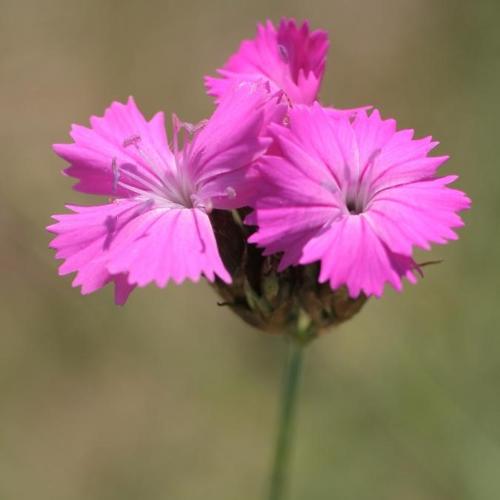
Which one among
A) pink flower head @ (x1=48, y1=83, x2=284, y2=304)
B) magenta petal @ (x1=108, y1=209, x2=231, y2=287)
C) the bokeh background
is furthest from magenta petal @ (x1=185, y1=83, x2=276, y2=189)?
the bokeh background

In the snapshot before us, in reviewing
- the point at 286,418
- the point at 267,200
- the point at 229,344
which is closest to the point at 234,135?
the point at 267,200

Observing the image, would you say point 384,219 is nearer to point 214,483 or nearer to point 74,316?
point 214,483

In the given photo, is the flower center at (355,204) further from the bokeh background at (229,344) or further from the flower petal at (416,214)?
the bokeh background at (229,344)

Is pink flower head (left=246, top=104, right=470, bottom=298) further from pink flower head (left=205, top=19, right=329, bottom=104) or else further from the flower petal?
pink flower head (left=205, top=19, right=329, bottom=104)

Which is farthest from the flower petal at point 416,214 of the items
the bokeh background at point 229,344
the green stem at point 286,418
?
the bokeh background at point 229,344

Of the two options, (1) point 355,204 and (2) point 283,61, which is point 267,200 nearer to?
(1) point 355,204

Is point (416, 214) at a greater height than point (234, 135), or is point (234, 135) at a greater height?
point (234, 135)

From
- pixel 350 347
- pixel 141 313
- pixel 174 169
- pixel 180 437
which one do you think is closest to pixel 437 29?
pixel 350 347
